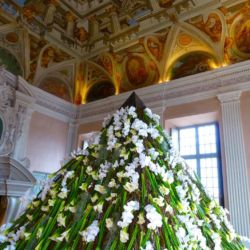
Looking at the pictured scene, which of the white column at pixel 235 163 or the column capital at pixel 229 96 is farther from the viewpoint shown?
the column capital at pixel 229 96

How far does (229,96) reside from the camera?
6801 millimetres

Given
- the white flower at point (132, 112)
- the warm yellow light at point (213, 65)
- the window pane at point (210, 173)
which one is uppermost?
the warm yellow light at point (213, 65)

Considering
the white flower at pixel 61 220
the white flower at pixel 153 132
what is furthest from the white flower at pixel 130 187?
the white flower at pixel 153 132

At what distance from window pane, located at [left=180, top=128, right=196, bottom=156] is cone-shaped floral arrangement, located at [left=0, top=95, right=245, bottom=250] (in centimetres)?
676

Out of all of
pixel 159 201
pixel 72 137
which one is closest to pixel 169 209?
pixel 159 201

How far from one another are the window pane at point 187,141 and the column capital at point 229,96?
147 cm

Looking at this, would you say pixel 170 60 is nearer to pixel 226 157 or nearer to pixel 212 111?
pixel 212 111

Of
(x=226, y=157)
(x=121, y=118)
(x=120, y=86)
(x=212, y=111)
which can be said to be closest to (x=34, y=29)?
(x=120, y=86)

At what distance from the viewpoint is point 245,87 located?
665 cm

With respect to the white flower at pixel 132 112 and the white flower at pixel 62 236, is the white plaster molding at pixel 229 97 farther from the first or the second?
the white flower at pixel 62 236

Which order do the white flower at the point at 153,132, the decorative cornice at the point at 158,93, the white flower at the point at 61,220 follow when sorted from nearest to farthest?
the white flower at the point at 61,220
the white flower at the point at 153,132
the decorative cornice at the point at 158,93

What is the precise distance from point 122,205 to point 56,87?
380 inches

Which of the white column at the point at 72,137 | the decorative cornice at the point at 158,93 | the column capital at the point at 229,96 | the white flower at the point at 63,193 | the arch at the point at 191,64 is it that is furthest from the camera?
the white column at the point at 72,137

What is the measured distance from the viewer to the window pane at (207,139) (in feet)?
24.3
